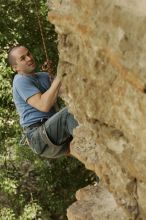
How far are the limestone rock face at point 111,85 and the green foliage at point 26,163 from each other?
5036 mm

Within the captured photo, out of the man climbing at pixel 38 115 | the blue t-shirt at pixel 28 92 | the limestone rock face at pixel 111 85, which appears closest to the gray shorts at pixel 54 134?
the man climbing at pixel 38 115

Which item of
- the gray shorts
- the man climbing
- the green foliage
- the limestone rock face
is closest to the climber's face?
the man climbing

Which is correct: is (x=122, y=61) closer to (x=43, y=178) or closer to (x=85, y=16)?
(x=85, y=16)

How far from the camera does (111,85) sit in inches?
157

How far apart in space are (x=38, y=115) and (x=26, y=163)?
19.8 ft

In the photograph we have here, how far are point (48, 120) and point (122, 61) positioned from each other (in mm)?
2348

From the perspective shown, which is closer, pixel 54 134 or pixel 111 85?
pixel 111 85

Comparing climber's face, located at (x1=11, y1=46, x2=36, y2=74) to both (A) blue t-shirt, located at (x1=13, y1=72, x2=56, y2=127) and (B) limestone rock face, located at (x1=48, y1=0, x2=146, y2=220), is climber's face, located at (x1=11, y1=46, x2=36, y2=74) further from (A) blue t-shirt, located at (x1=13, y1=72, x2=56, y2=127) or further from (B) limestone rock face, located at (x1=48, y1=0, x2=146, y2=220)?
(B) limestone rock face, located at (x1=48, y1=0, x2=146, y2=220)

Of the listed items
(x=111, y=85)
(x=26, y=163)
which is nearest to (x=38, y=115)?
(x=111, y=85)

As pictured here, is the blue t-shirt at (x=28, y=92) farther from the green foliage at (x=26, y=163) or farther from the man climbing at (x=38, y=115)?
the green foliage at (x=26, y=163)

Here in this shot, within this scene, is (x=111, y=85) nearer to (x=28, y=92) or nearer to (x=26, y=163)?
(x=28, y=92)

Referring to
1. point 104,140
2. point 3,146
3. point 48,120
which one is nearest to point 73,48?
point 104,140

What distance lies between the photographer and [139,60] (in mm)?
3439

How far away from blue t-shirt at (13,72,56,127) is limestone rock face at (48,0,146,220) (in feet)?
2.83
